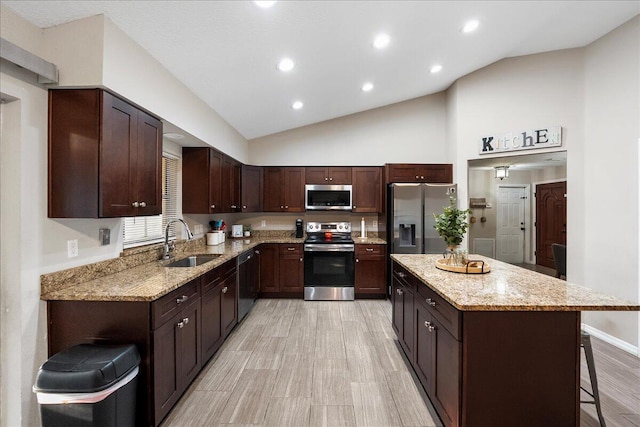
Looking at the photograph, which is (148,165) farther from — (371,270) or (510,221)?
(510,221)

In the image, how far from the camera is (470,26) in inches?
110

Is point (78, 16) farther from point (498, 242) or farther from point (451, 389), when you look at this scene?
point (498, 242)

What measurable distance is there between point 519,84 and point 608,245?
2.25 meters

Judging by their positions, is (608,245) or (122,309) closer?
(122,309)

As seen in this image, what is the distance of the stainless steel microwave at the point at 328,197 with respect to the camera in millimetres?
4703

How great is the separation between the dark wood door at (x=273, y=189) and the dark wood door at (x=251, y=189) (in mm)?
85

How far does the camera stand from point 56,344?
1725 millimetres

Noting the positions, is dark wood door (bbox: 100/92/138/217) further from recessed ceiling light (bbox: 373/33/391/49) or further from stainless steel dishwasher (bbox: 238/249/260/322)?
recessed ceiling light (bbox: 373/33/391/49)

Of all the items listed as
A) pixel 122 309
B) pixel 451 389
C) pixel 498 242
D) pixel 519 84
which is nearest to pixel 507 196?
pixel 498 242

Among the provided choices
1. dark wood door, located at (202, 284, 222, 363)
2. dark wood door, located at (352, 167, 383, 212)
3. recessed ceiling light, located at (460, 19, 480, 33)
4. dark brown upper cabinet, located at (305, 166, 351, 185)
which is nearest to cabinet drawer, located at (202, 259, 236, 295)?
dark wood door, located at (202, 284, 222, 363)

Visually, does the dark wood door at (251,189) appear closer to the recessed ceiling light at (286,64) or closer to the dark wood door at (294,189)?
the dark wood door at (294,189)

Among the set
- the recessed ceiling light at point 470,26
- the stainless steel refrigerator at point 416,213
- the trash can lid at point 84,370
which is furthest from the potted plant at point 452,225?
the trash can lid at point 84,370

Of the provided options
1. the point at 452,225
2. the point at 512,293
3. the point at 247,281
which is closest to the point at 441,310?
the point at 512,293

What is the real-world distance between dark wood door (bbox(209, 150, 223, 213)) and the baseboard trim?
15.4 feet
